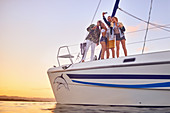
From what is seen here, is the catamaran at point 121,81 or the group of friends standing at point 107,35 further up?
the group of friends standing at point 107,35

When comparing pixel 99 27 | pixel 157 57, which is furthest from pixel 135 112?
pixel 99 27

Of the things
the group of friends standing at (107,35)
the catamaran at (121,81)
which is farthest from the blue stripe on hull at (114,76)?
the group of friends standing at (107,35)

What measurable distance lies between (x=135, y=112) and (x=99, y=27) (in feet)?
10.1

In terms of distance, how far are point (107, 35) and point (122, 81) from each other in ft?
5.27

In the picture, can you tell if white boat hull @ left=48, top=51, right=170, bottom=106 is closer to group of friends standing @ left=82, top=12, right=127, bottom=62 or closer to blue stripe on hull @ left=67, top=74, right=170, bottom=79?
blue stripe on hull @ left=67, top=74, right=170, bottom=79

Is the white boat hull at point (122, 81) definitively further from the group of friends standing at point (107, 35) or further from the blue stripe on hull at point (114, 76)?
the group of friends standing at point (107, 35)

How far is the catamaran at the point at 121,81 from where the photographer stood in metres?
5.15

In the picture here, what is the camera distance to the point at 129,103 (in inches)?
221

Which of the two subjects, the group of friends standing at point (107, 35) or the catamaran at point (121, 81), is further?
the group of friends standing at point (107, 35)

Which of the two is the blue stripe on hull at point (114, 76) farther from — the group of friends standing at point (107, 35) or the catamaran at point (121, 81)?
the group of friends standing at point (107, 35)

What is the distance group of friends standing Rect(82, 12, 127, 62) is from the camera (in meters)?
6.11

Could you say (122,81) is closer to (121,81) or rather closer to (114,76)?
(121,81)

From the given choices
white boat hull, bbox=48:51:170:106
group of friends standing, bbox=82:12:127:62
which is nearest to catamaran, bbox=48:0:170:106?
white boat hull, bbox=48:51:170:106

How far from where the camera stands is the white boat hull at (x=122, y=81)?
16.9 feet
